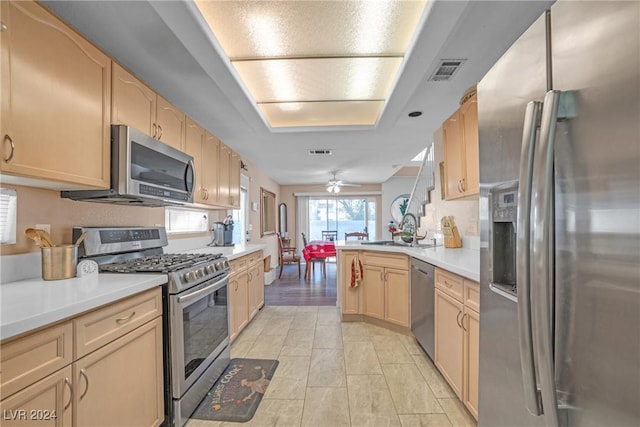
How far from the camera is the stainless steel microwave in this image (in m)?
1.63

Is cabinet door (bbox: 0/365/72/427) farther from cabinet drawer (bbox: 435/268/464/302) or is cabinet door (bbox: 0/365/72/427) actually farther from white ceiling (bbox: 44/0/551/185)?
cabinet drawer (bbox: 435/268/464/302)

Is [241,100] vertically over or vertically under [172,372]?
over

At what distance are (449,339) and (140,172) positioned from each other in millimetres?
2331

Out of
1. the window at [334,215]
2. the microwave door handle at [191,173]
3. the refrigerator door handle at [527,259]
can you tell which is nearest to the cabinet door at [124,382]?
the microwave door handle at [191,173]

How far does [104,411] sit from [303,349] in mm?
1666

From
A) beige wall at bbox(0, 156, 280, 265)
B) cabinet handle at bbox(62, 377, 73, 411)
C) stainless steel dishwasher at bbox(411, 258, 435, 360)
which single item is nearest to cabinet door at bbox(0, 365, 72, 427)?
cabinet handle at bbox(62, 377, 73, 411)

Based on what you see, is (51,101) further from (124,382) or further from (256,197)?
(256,197)

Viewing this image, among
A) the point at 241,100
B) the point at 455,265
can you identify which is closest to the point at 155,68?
the point at 241,100

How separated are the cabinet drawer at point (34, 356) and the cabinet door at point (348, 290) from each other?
8.62ft

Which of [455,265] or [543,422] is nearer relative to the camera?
[543,422]

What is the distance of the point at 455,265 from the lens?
1.76m

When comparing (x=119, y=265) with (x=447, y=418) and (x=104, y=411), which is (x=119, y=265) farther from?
(x=447, y=418)

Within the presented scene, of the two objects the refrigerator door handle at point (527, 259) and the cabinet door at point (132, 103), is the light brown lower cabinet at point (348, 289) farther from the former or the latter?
the refrigerator door handle at point (527, 259)

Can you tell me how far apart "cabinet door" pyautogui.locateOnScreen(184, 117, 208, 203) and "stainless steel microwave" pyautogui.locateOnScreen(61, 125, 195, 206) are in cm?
28
